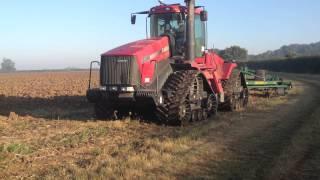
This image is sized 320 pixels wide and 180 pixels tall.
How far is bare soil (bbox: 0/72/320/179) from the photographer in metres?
8.45

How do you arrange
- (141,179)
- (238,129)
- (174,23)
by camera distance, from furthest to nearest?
(174,23) → (238,129) → (141,179)

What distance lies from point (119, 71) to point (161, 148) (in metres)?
4.37

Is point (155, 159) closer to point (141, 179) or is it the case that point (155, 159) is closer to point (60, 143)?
point (141, 179)

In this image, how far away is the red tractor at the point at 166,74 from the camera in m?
14.0

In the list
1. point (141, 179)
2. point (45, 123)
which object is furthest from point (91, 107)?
point (141, 179)

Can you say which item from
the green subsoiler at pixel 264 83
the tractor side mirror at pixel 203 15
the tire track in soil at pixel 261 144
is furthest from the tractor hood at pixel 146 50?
the green subsoiler at pixel 264 83

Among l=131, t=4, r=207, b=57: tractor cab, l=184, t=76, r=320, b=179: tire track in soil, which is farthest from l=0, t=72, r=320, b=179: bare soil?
l=131, t=4, r=207, b=57: tractor cab

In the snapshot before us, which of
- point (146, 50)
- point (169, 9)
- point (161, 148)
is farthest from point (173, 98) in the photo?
point (161, 148)

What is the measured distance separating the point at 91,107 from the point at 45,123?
5.26 m

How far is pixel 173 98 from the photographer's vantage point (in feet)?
46.2

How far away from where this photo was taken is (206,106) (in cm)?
1603

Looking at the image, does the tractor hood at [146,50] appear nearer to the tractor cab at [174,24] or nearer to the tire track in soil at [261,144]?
the tractor cab at [174,24]

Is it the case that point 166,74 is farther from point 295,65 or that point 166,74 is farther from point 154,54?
point 295,65

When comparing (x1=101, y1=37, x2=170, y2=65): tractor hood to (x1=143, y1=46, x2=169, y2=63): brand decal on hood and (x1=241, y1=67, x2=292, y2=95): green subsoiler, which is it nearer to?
(x1=143, y1=46, x2=169, y2=63): brand decal on hood
